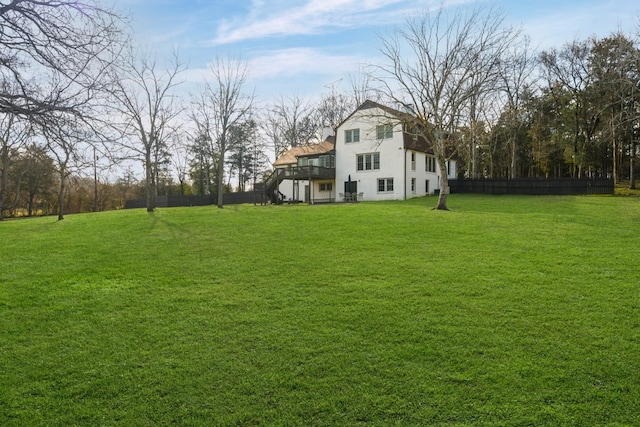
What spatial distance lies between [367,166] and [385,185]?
230 centimetres

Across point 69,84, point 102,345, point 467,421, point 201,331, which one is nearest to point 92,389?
point 102,345

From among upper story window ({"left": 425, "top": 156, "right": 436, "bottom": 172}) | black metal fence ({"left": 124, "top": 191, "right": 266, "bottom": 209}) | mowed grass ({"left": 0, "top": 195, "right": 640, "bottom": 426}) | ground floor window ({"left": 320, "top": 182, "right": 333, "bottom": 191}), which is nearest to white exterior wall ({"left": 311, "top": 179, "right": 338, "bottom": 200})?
ground floor window ({"left": 320, "top": 182, "right": 333, "bottom": 191})

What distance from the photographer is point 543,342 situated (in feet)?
17.3

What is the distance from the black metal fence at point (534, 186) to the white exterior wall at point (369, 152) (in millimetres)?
8037

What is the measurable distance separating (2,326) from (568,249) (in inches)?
485

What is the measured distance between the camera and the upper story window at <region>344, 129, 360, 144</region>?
3259 cm

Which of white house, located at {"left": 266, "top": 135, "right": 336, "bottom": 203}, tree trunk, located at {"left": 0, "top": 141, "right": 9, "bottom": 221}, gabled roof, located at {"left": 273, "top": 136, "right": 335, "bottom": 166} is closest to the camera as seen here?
tree trunk, located at {"left": 0, "top": 141, "right": 9, "bottom": 221}

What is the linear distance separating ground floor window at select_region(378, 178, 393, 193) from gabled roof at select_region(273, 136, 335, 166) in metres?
5.75

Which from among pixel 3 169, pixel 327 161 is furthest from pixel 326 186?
pixel 3 169

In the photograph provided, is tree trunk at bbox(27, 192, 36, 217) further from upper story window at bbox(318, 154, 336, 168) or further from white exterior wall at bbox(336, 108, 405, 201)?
white exterior wall at bbox(336, 108, 405, 201)

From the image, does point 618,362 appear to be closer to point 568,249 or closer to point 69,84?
point 568,249

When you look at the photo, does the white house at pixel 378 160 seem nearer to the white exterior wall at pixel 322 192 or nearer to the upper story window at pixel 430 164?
the upper story window at pixel 430 164

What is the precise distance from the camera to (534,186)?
3192 cm

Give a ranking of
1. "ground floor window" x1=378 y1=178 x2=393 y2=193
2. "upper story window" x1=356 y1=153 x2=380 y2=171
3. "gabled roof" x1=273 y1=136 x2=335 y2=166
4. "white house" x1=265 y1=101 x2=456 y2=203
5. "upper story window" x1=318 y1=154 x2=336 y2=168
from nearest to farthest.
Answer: "white house" x1=265 y1=101 x2=456 y2=203 < "ground floor window" x1=378 y1=178 x2=393 y2=193 < "upper story window" x1=356 y1=153 x2=380 y2=171 < "upper story window" x1=318 y1=154 x2=336 y2=168 < "gabled roof" x1=273 y1=136 x2=335 y2=166
